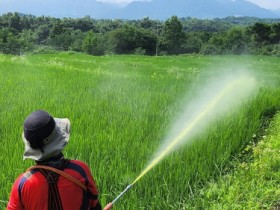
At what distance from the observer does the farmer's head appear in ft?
5.34

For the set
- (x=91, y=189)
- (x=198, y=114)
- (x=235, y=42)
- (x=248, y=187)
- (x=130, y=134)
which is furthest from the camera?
(x=235, y=42)

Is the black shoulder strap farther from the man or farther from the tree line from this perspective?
the tree line

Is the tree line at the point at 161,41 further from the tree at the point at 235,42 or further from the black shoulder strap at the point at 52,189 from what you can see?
the black shoulder strap at the point at 52,189

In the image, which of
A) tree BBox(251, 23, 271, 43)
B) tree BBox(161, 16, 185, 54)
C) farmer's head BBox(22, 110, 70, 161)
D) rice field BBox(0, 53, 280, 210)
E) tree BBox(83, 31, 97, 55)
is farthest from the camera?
tree BBox(161, 16, 185, 54)

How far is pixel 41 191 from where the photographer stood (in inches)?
67.2

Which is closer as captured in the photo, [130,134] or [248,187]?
[248,187]

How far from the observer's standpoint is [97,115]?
202 inches

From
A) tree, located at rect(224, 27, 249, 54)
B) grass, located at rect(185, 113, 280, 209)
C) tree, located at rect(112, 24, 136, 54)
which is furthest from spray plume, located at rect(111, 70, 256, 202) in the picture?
tree, located at rect(112, 24, 136, 54)

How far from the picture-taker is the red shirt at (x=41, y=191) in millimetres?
1705

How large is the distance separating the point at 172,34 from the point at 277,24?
561 inches

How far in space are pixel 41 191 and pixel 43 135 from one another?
0.85 feet

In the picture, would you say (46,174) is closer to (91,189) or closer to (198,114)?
(91,189)

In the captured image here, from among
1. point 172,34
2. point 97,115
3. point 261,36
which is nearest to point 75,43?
point 172,34

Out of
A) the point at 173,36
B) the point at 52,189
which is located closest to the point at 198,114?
the point at 52,189
